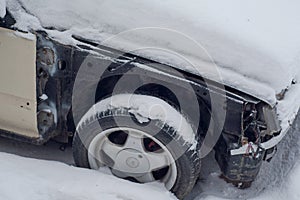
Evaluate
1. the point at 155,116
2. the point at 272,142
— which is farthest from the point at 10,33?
the point at 272,142

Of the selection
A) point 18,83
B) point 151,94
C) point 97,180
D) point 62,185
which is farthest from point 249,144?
point 18,83

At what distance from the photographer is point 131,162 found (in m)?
3.22

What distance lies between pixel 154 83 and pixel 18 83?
825 mm

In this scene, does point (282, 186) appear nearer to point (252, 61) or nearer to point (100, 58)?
point (252, 61)

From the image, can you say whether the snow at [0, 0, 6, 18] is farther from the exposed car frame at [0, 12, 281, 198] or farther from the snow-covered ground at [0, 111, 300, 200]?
the snow-covered ground at [0, 111, 300, 200]

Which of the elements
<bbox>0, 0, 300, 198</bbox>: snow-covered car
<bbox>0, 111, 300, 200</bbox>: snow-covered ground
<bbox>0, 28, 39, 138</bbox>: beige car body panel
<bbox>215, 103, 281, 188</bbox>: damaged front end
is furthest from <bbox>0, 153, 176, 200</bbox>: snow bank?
<bbox>215, 103, 281, 188</bbox>: damaged front end

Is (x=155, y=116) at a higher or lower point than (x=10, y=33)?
lower

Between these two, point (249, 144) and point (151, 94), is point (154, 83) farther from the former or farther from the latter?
point (249, 144)

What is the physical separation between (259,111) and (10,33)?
4.90 ft

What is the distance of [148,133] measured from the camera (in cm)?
305

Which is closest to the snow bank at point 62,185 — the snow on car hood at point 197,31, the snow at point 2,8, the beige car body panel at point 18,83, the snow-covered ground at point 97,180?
the snow-covered ground at point 97,180

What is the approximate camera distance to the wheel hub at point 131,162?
318 cm

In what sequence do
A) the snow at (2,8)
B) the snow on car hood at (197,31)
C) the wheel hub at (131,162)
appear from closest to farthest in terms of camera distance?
the snow on car hood at (197,31) < the snow at (2,8) < the wheel hub at (131,162)

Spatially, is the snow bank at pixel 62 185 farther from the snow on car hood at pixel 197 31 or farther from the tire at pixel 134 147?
the snow on car hood at pixel 197 31
